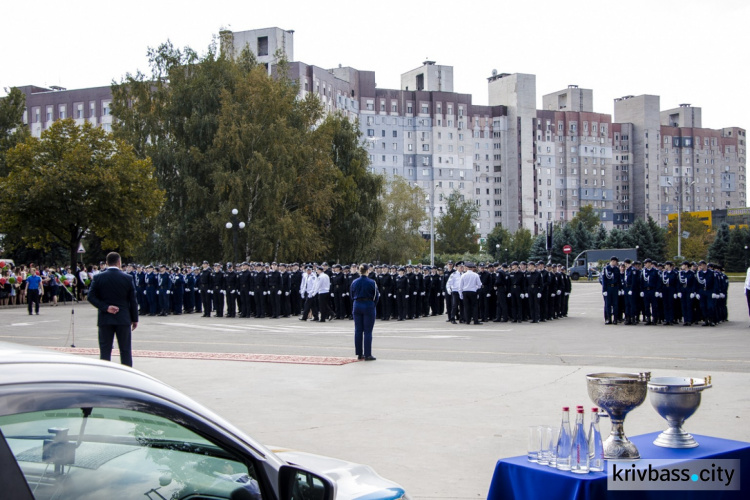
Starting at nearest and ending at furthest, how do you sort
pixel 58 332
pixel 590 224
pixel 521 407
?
pixel 521 407 < pixel 58 332 < pixel 590 224

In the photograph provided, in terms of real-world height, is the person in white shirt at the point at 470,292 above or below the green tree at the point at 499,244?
below

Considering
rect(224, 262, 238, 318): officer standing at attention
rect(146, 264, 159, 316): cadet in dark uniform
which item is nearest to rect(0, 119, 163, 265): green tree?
rect(146, 264, 159, 316): cadet in dark uniform

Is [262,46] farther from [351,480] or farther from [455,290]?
[351,480]

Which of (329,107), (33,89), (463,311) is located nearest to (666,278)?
(463,311)

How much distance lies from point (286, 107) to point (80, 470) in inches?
1832

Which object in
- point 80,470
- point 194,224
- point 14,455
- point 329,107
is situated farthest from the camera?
point 329,107

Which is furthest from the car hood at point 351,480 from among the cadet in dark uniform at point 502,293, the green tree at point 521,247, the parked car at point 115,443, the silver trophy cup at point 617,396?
the green tree at point 521,247

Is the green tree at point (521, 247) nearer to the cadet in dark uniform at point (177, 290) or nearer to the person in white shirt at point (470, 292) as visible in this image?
the cadet in dark uniform at point (177, 290)

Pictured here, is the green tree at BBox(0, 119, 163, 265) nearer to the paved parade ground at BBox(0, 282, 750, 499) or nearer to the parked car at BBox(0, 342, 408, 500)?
the paved parade ground at BBox(0, 282, 750, 499)

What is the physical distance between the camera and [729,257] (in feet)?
277

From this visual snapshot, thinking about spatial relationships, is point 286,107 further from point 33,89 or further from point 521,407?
point 33,89

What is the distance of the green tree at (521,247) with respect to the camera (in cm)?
10244

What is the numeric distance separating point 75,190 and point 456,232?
245ft

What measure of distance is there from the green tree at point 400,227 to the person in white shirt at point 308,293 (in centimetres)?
4971
